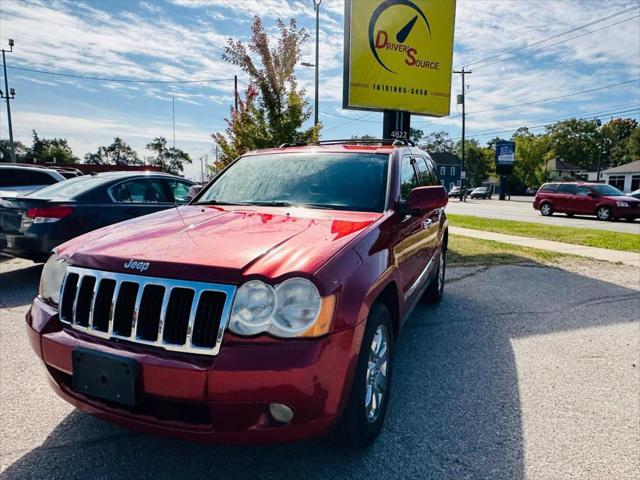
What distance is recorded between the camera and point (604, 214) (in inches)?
749

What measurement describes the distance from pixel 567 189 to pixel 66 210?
864 inches

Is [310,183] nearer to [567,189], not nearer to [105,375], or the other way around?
[105,375]

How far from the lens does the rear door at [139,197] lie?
6.19 m

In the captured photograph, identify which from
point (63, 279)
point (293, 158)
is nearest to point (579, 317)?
point (293, 158)

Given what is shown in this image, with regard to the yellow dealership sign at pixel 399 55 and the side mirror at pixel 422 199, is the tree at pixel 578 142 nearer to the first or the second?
the yellow dealership sign at pixel 399 55

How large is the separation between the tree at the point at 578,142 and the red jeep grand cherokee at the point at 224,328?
104 metres

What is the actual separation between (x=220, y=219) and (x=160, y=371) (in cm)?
120

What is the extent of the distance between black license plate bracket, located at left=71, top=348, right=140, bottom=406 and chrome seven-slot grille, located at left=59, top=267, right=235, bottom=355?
0.36 feet

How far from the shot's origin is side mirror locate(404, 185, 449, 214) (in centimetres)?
292

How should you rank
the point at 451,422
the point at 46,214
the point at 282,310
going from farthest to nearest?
the point at 46,214, the point at 451,422, the point at 282,310

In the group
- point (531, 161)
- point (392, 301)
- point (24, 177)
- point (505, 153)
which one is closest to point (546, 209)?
point (24, 177)

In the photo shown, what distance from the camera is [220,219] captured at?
110 inches

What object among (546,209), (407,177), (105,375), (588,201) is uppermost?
(407,177)

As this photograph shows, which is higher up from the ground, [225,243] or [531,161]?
[531,161]
